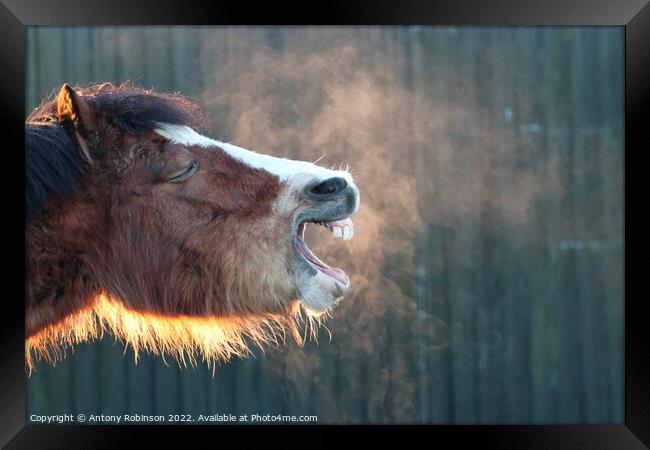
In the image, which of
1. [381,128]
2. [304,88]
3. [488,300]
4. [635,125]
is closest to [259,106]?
[304,88]

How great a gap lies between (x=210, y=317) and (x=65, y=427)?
60.3 inches

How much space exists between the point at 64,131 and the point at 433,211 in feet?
9.28

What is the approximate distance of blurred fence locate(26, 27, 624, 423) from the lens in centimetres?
454

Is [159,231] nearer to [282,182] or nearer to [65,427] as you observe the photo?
[282,182]

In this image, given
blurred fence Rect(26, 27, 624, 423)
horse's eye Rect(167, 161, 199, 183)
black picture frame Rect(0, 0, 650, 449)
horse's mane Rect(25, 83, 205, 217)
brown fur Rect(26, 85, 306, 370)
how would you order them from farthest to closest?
blurred fence Rect(26, 27, 624, 423), black picture frame Rect(0, 0, 650, 449), horse's eye Rect(167, 161, 199, 183), brown fur Rect(26, 85, 306, 370), horse's mane Rect(25, 83, 205, 217)

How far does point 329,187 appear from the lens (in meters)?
2.42

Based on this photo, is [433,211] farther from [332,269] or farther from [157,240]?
[157,240]

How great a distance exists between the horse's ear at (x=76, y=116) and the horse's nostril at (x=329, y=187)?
816mm

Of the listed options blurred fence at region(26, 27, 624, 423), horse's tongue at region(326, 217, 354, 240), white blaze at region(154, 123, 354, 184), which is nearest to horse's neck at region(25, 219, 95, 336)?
white blaze at region(154, 123, 354, 184)

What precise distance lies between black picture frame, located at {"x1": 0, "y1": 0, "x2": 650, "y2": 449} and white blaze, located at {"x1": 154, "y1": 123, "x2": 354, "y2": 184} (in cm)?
94

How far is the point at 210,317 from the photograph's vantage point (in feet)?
8.40

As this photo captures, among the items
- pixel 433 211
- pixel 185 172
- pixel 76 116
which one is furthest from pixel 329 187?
pixel 433 211

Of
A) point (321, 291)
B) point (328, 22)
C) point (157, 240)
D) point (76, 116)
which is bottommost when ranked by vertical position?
point (321, 291)

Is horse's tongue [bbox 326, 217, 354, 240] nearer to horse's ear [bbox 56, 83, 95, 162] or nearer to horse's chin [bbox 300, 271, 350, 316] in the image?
horse's chin [bbox 300, 271, 350, 316]
